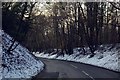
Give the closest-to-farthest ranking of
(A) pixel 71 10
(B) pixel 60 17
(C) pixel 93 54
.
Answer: (C) pixel 93 54, (A) pixel 71 10, (B) pixel 60 17

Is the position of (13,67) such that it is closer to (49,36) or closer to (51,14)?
(51,14)

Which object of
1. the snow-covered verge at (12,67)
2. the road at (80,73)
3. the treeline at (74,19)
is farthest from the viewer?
the treeline at (74,19)

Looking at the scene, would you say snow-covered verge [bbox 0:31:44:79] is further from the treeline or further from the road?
the treeline

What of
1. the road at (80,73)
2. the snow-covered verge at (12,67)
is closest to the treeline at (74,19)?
the snow-covered verge at (12,67)

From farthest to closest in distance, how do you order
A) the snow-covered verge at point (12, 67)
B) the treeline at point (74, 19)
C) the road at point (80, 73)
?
the treeline at point (74, 19) < the road at point (80, 73) < the snow-covered verge at point (12, 67)

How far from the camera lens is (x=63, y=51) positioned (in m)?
65.2

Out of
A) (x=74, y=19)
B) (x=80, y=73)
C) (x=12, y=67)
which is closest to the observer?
(x=12, y=67)

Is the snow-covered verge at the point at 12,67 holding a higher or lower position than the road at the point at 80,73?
higher

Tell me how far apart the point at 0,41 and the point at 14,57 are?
7.23ft

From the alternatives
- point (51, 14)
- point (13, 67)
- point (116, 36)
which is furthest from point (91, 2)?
point (13, 67)

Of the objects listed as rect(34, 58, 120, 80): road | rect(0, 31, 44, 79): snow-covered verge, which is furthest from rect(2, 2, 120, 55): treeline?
rect(34, 58, 120, 80): road

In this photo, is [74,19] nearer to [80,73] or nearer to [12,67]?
[80,73]

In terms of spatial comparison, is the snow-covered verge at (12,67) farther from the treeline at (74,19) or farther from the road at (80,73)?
the treeline at (74,19)

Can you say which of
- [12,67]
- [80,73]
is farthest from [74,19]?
[12,67]
